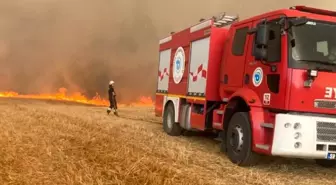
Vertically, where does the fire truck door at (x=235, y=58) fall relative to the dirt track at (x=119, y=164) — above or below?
above

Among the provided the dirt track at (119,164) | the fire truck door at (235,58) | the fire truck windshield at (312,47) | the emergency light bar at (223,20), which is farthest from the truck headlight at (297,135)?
the emergency light bar at (223,20)

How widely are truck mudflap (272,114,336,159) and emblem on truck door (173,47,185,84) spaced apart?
4.72m

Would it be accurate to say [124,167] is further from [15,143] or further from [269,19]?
[269,19]

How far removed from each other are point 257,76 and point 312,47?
1.04m

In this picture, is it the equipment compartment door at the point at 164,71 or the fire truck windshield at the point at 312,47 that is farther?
the equipment compartment door at the point at 164,71

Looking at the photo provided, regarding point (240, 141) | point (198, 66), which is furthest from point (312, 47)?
point (198, 66)

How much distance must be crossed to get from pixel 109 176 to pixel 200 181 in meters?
1.18

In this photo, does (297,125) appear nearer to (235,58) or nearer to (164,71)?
(235,58)

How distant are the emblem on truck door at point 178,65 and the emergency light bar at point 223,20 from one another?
1.74 meters

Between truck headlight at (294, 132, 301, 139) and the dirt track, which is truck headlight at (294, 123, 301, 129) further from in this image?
the dirt track

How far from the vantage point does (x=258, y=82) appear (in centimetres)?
721

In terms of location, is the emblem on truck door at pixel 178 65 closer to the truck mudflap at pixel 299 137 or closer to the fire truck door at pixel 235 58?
the fire truck door at pixel 235 58

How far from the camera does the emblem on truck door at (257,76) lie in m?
7.15

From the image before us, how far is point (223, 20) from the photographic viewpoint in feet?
30.6
